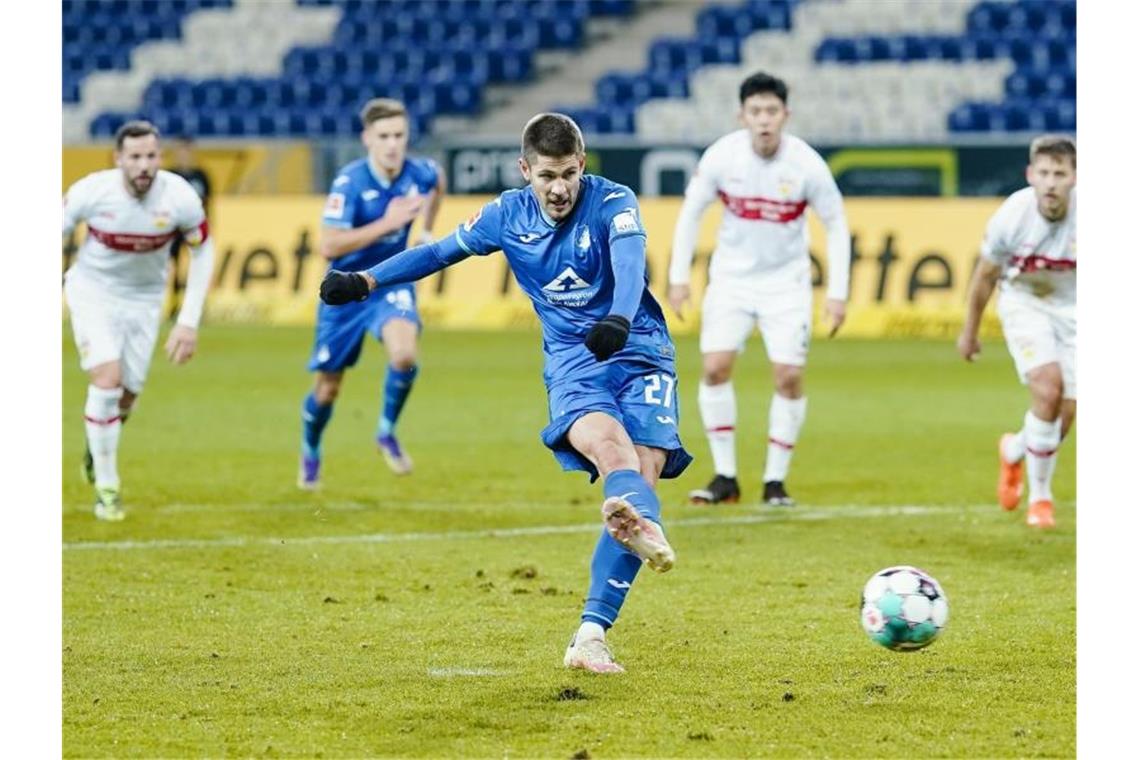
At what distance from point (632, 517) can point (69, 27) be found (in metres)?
28.5

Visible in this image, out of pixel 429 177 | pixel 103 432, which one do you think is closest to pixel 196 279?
pixel 103 432

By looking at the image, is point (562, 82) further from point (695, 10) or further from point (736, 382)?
point (736, 382)

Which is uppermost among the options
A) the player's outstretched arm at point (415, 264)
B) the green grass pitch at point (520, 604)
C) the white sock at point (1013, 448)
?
the player's outstretched arm at point (415, 264)

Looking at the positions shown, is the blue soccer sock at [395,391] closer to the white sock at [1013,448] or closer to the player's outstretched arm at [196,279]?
the player's outstretched arm at [196,279]

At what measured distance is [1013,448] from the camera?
34.7 feet

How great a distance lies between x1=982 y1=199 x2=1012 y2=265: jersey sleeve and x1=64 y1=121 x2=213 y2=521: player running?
13.4 feet

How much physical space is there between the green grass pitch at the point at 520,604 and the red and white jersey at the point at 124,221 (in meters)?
1.35

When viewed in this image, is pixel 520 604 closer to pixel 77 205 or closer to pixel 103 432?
pixel 103 432

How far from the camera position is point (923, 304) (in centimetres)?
2172

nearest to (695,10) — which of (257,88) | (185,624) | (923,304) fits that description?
(257,88)

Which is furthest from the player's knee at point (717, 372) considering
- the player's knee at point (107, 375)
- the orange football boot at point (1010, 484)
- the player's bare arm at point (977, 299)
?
the player's knee at point (107, 375)

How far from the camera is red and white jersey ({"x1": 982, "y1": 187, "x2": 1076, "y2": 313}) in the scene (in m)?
9.86

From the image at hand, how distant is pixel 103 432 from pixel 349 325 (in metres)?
1.68

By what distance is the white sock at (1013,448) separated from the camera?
412 inches
